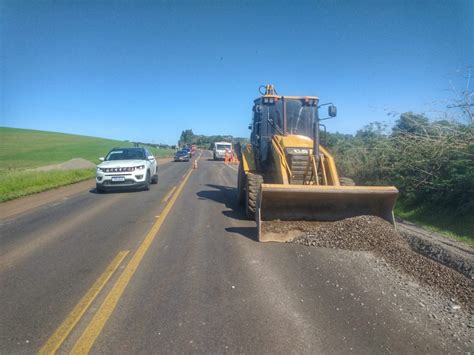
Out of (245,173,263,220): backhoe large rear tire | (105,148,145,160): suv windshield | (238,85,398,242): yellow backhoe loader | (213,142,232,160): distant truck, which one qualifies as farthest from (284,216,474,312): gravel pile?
(213,142,232,160): distant truck

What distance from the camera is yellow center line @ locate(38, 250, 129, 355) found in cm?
332

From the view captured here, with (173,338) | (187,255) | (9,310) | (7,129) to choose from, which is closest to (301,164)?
(187,255)

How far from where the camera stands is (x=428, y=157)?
10148mm

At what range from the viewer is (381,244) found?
19.9 ft

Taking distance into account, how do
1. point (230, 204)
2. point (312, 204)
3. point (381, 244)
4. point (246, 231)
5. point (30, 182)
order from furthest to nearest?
point (30, 182) → point (230, 204) → point (246, 231) → point (312, 204) → point (381, 244)

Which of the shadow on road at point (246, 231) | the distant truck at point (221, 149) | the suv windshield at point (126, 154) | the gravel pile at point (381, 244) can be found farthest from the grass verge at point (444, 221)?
the distant truck at point (221, 149)

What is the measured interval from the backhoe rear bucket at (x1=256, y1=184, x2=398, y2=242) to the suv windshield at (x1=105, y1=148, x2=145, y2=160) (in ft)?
31.9

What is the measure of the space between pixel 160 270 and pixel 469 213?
7.11m

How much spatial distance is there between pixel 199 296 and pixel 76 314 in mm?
1347

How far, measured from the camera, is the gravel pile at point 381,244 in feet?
15.5

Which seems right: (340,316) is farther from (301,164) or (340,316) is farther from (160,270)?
(301,164)

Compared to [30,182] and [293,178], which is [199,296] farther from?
[30,182]

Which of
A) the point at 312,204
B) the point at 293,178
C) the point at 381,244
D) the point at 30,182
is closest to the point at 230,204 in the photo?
the point at 293,178

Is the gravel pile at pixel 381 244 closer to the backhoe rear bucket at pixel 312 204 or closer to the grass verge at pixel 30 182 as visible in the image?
the backhoe rear bucket at pixel 312 204
